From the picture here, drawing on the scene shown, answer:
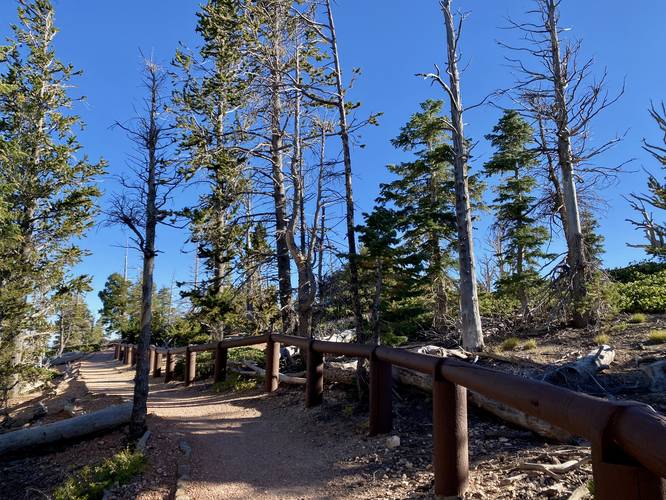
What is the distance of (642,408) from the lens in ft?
5.60

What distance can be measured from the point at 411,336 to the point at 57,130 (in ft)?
52.0

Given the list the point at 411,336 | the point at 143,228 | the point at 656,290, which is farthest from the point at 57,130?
the point at 656,290

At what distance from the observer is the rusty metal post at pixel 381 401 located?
5121 millimetres

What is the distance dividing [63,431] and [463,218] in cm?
953

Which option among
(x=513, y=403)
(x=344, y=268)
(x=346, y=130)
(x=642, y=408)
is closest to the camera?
(x=642, y=408)

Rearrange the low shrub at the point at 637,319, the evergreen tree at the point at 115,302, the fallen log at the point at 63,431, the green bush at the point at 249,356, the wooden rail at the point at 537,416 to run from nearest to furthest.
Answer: the wooden rail at the point at 537,416 → the fallen log at the point at 63,431 → the low shrub at the point at 637,319 → the green bush at the point at 249,356 → the evergreen tree at the point at 115,302

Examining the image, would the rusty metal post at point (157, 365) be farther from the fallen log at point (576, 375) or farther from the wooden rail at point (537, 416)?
the fallen log at point (576, 375)

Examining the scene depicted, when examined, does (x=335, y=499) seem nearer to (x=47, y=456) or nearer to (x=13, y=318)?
(x=47, y=456)

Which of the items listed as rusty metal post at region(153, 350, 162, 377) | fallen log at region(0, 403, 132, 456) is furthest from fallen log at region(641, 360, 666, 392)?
rusty metal post at region(153, 350, 162, 377)

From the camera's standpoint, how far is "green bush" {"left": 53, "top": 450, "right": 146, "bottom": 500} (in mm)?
4688

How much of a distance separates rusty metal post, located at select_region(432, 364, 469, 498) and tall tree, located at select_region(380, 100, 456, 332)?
42.2 ft

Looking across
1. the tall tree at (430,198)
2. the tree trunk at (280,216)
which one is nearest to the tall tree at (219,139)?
the tree trunk at (280,216)

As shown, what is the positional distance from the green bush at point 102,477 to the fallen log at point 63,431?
80.8 inches

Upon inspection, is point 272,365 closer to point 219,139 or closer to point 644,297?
point 219,139
